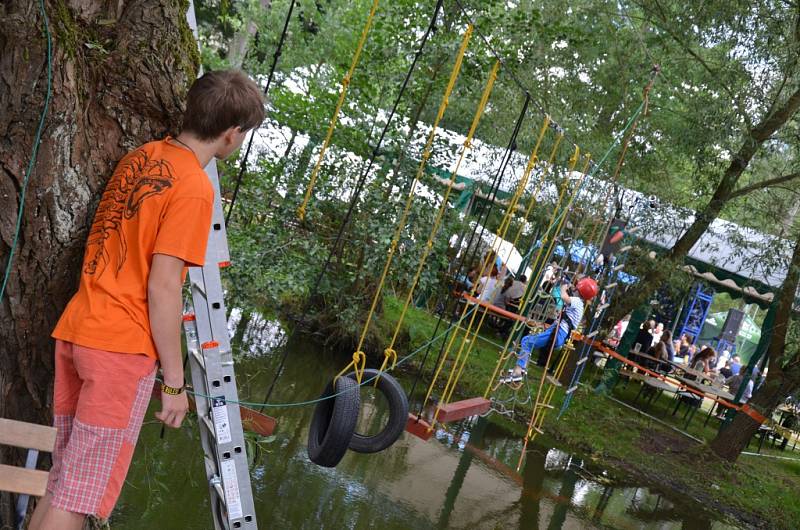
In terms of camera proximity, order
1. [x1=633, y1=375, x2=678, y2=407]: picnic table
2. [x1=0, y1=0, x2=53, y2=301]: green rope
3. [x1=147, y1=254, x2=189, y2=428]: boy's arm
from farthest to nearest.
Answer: [x1=633, y1=375, x2=678, y2=407]: picnic table → [x1=0, y1=0, x2=53, y2=301]: green rope → [x1=147, y1=254, x2=189, y2=428]: boy's arm

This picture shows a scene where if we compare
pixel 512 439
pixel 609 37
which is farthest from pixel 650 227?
pixel 512 439

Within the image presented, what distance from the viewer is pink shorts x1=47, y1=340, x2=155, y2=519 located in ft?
6.03

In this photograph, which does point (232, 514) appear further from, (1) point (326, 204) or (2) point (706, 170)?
(2) point (706, 170)

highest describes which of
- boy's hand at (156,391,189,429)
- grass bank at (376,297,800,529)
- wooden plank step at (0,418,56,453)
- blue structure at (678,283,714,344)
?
blue structure at (678,283,714,344)

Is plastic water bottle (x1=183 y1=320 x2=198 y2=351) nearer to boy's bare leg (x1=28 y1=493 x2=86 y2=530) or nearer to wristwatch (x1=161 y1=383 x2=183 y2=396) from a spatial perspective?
wristwatch (x1=161 y1=383 x2=183 y2=396)

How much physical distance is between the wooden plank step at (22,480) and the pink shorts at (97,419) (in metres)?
0.03

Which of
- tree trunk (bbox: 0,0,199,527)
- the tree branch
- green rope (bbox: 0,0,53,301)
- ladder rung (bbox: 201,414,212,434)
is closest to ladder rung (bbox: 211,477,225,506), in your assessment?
ladder rung (bbox: 201,414,212,434)

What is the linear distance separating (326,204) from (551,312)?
329 cm

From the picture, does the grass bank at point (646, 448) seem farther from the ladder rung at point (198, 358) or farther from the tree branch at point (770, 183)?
the ladder rung at point (198, 358)

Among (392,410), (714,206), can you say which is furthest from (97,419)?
(714,206)

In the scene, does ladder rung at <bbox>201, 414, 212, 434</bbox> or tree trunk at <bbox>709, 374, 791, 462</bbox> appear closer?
ladder rung at <bbox>201, 414, 212, 434</bbox>

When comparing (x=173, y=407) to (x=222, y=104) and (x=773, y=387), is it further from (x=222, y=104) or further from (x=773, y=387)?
(x=773, y=387)

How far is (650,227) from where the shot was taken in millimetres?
10297

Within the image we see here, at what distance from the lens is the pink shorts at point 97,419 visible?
1838 millimetres
